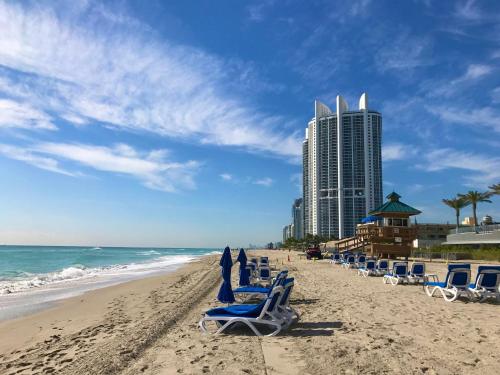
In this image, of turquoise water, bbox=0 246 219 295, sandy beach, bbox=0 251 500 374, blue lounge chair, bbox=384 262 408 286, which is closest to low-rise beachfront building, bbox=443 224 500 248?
blue lounge chair, bbox=384 262 408 286

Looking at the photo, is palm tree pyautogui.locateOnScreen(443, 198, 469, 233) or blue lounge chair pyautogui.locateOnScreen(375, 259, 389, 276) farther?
palm tree pyautogui.locateOnScreen(443, 198, 469, 233)

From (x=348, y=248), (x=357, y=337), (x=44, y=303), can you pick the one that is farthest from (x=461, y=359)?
(x=348, y=248)

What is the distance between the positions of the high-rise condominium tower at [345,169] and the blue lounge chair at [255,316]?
9045 centimetres

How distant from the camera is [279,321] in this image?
6.79 meters

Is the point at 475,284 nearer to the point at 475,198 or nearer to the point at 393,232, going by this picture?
the point at 393,232

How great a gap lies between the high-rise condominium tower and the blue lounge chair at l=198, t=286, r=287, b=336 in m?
90.4

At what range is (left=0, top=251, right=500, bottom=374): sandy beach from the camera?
4.96 metres

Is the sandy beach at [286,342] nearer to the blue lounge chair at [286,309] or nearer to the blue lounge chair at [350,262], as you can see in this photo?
the blue lounge chair at [286,309]

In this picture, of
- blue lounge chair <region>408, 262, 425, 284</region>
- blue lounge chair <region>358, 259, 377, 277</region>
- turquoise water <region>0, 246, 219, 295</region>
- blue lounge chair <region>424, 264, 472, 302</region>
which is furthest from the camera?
turquoise water <region>0, 246, 219, 295</region>

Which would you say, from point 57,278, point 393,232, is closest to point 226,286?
point 57,278

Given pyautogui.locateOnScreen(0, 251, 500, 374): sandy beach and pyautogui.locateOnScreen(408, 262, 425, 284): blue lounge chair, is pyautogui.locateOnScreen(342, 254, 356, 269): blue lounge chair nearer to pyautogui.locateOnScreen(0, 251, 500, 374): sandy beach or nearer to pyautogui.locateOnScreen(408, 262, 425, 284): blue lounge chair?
pyautogui.locateOnScreen(408, 262, 425, 284): blue lounge chair

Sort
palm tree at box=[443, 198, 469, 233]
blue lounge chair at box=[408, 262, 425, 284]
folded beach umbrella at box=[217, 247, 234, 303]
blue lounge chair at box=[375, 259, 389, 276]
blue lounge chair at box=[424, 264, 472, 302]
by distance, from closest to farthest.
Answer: folded beach umbrella at box=[217, 247, 234, 303] → blue lounge chair at box=[424, 264, 472, 302] → blue lounge chair at box=[408, 262, 425, 284] → blue lounge chair at box=[375, 259, 389, 276] → palm tree at box=[443, 198, 469, 233]

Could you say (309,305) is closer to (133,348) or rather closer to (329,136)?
(133,348)

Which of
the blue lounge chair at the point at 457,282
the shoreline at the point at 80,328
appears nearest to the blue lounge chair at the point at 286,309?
the shoreline at the point at 80,328
